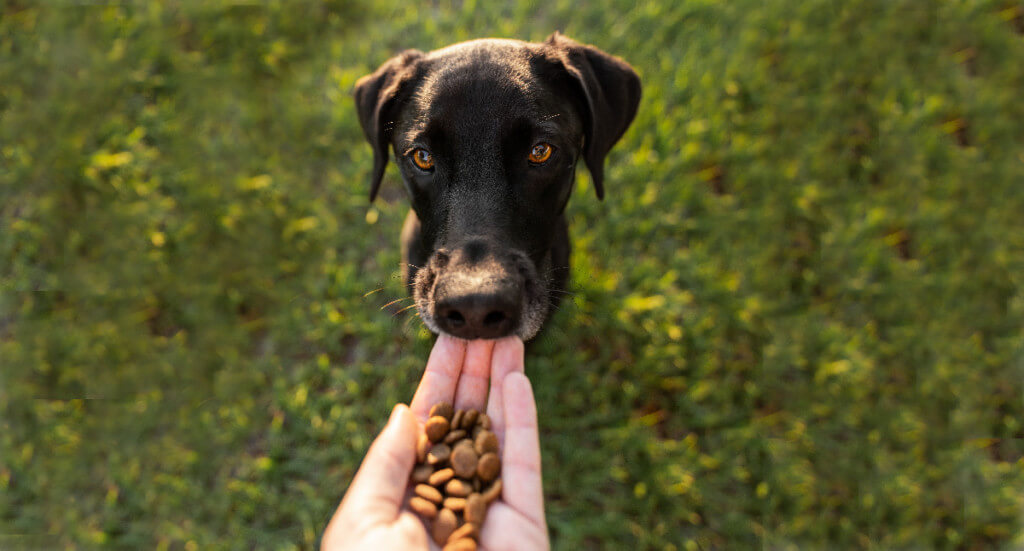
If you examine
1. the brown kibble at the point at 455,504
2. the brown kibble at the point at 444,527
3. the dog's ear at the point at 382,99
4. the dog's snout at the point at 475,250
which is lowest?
the brown kibble at the point at 444,527

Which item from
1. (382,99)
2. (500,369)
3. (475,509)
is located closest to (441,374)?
(500,369)

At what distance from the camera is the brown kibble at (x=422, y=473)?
8.29 feet

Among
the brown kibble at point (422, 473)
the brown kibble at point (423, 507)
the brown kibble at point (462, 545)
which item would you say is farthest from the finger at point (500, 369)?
the brown kibble at point (462, 545)

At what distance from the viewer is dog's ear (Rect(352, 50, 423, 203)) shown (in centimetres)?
293

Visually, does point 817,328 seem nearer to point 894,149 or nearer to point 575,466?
point 894,149

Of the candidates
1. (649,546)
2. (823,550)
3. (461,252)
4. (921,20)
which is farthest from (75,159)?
(921,20)

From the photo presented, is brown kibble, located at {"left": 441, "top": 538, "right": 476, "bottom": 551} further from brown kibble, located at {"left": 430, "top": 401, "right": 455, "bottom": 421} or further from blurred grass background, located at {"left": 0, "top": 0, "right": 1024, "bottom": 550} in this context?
blurred grass background, located at {"left": 0, "top": 0, "right": 1024, "bottom": 550}

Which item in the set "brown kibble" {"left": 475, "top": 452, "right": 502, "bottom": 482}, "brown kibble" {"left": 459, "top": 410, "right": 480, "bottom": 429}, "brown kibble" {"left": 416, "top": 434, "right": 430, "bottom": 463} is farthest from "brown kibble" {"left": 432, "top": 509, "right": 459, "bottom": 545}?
"brown kibble" {"left": 459, "top": 410, "right": 480, "bottom": 429}

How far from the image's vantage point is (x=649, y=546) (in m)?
3.61

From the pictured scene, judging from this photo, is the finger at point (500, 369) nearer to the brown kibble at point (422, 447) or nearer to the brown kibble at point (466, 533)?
the brown kibble at point (422, 447)

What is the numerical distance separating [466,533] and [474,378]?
918 mm

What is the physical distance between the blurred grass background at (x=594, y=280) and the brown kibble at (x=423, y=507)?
4.91ft

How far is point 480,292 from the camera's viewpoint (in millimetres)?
2246

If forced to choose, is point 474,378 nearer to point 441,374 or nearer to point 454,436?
point 441,374
